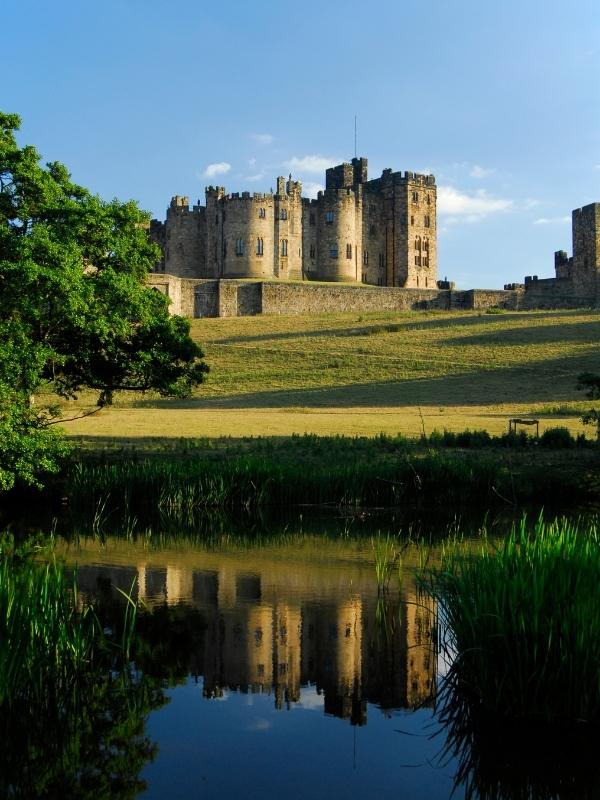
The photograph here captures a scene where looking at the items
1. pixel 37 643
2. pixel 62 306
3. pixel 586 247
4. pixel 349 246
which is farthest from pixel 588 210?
pixel 37 643

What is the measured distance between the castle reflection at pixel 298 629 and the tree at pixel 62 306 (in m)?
4.27

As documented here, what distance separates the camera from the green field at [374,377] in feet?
107

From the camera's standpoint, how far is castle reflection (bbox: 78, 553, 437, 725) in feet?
32.2

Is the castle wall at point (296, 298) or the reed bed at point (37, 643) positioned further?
the castle wall at point (296, 298)

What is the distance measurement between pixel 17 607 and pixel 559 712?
448cm

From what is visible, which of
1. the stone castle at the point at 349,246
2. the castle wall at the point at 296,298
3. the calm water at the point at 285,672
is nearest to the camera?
the calm water at the point at 285,672

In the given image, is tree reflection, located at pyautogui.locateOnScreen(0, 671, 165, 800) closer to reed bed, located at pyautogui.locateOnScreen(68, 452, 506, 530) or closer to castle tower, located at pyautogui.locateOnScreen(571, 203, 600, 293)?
reed bed, located at pyautogui.locateOnScreen(68, 452, 506, 530)

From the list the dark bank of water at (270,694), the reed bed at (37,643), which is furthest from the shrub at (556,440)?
the reed bed at (37,643)

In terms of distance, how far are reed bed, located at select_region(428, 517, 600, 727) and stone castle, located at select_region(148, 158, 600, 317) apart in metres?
61.9

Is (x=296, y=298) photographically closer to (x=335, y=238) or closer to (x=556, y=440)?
(x=335, y=238)

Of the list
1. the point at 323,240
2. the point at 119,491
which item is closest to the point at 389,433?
the point at 119,491

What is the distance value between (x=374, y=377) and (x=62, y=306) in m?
30.0

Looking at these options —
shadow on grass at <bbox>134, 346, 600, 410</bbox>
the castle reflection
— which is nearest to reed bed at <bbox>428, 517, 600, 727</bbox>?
the castle reflection

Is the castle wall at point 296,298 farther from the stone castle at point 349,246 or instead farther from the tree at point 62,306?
the tree at point 62,306
